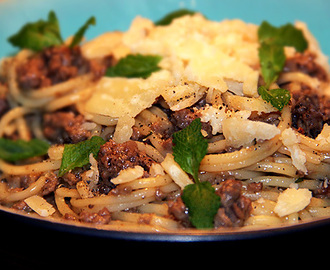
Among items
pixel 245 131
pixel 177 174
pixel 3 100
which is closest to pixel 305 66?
pixel 245 131

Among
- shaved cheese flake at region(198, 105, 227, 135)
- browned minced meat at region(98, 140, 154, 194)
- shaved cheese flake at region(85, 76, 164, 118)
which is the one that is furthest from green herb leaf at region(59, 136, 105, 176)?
shaved cheese flake at region(198, 105, 227, 135)

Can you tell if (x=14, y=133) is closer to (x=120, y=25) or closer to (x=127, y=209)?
(x=127, y=209)

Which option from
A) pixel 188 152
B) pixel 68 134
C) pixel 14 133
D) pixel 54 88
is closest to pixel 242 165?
pixel 188 152

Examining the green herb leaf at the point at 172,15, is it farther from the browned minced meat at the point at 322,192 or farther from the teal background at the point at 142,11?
the browned minced meat at the point at 322,192

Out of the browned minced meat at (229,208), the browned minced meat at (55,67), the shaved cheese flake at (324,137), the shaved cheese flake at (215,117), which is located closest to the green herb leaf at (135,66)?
the browned minced meat at (55,67)

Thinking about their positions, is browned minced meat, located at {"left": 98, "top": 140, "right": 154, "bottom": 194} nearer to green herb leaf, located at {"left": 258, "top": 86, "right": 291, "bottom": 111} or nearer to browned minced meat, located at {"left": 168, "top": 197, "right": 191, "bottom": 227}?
browned minced meat, located at {"left": 168, "top": 197, "right": 191, "bottom": 227}
